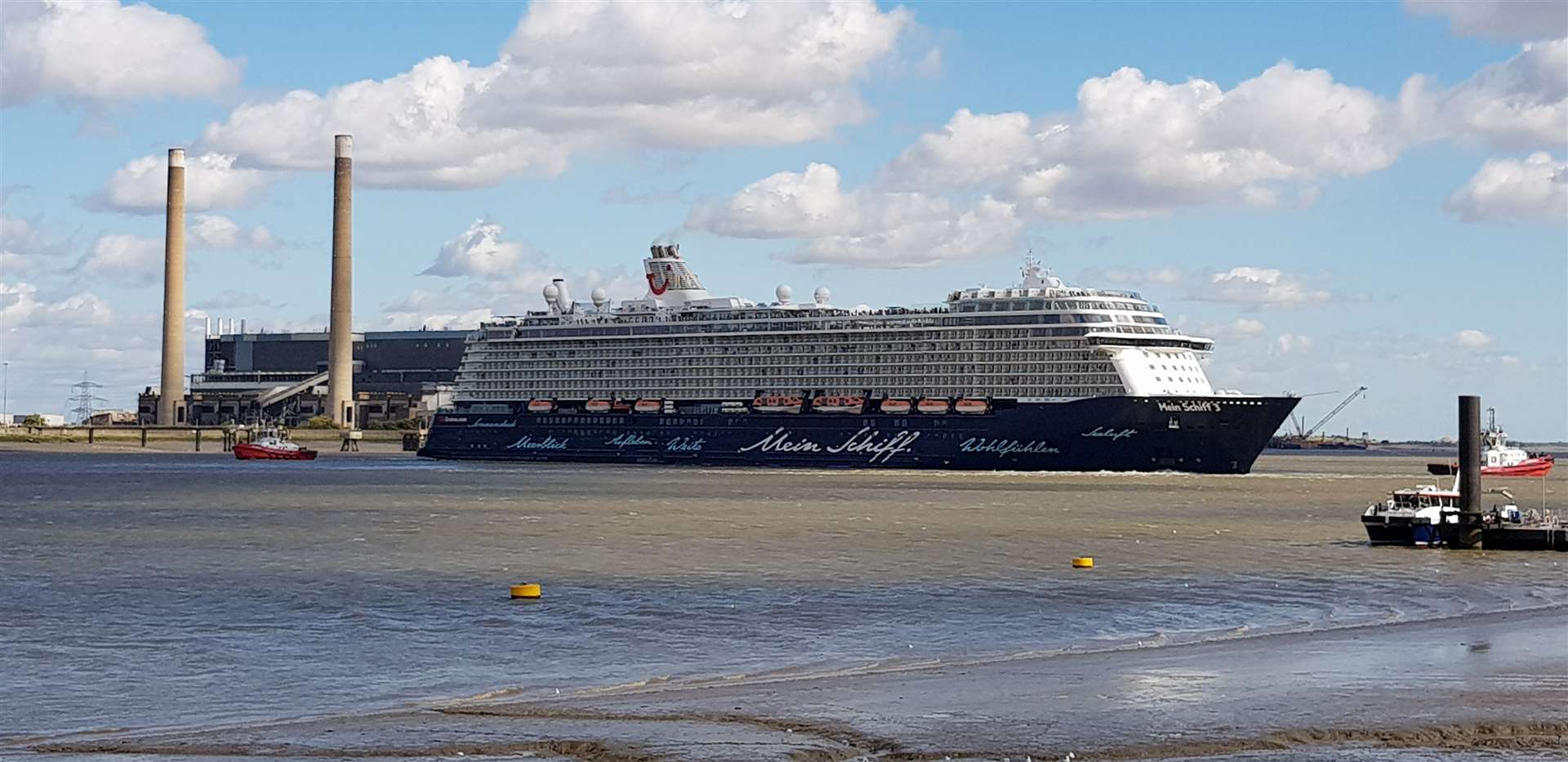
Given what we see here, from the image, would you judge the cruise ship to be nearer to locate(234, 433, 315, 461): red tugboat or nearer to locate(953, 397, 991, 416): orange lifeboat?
locate(953, 397, 991, 416): orange lifeboat

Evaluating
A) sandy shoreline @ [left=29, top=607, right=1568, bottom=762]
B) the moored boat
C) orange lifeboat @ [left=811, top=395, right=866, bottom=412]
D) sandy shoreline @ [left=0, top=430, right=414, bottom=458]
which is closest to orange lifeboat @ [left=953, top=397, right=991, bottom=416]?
orange lifeboat @ [left=811, top=395, right=866, bottom=412]

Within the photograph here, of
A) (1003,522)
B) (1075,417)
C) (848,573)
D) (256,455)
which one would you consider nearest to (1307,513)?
(1003,522)

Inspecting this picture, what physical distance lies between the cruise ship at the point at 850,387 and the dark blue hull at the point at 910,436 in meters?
0.10

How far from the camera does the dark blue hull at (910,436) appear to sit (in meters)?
102

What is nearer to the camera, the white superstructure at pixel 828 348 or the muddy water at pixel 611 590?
the muddy water at pixel 611 590

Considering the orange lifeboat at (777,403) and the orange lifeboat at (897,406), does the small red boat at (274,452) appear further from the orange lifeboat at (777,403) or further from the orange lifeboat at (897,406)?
the orange lifeboat at (897,406)

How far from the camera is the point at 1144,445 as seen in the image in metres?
103

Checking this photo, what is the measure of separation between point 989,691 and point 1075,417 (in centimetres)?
8346

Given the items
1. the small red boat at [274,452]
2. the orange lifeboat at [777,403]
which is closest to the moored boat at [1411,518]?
the orange lifeboat at [777,403]

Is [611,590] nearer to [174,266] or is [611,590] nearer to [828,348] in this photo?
[828,348]

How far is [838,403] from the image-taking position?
11569 centimetres

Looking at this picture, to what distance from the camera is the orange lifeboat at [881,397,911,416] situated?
112875mm

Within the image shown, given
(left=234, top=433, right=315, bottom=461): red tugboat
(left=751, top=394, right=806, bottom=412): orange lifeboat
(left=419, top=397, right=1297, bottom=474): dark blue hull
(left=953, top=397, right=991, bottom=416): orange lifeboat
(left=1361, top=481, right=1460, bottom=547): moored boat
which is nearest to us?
(left=1361, top=481, right=1460, bottom=547): moored boat

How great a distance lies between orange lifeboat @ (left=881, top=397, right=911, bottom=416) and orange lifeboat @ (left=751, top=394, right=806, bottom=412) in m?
6.69
